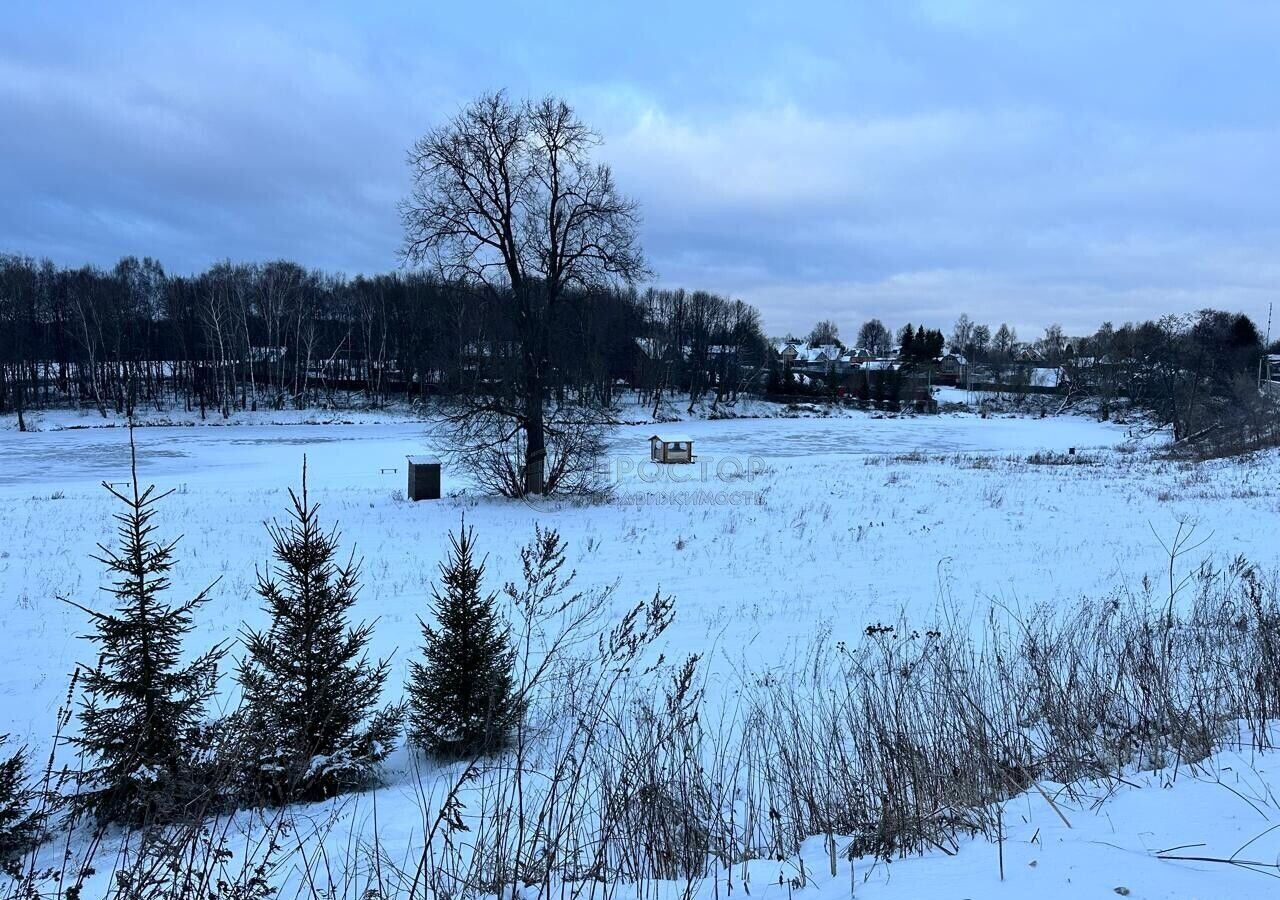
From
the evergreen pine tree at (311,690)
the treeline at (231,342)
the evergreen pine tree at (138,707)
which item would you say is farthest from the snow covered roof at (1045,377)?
the evergreen pine tree at (138,707)

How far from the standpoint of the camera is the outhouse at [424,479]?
18625 millimetres

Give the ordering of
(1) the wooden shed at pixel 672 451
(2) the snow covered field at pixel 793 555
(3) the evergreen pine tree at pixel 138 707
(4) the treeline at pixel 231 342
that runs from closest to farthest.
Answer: (2) the snow covered field at pixel 793 555 < (3) the evergreen pine tree at pixel 138 707 < (1) the wooden shed at pixel 672 451 < (4) the treeline at pixel 231 342

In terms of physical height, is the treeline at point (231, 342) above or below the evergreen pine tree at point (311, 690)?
above

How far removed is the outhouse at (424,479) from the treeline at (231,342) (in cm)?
2449

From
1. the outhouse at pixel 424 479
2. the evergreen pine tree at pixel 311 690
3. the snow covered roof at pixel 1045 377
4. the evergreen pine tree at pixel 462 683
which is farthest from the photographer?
the snow covered roof at pixel 1045 377

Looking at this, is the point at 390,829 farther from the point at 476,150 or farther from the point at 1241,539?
the point at 476,150

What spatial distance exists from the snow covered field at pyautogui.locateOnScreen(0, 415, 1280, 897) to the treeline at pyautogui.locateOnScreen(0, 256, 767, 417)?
25069 millimetres

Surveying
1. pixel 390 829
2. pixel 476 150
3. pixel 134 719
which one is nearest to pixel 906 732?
pixel 390 829

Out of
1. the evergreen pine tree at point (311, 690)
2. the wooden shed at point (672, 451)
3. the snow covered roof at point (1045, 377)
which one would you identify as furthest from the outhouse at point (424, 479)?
the snow covered roof at point (1045, 377)

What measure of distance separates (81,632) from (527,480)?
34.9ft

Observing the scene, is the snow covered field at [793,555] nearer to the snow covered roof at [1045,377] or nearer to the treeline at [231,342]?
the treeline at [231,342]

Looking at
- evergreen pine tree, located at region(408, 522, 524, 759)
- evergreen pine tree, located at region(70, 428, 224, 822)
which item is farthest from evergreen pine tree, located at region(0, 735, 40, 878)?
evergreen pine tree, located at region(408, 522, 524, 759)

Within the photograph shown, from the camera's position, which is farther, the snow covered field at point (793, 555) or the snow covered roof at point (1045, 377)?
the snow covered roof at point (1045, 377)

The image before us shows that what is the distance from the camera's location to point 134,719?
4715 mm
